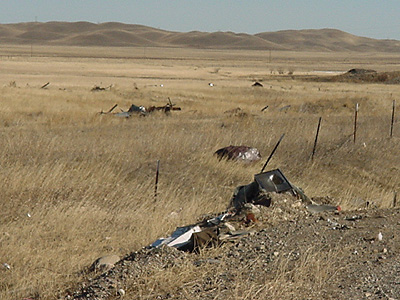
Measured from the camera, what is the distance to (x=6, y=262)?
20.8 feet

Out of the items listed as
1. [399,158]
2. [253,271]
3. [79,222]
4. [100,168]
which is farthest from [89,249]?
[399,158]

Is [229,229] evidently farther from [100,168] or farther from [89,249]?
[100,168]

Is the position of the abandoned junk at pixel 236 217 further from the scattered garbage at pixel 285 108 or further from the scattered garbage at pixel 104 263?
the scattered garbage at pixel 285 108

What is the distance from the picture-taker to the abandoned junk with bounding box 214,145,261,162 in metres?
12.5

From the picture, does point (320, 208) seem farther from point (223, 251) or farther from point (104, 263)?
point (104, 263)

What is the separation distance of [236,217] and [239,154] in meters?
5.07

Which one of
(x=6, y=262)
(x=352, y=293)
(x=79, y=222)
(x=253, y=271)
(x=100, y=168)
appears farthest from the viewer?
(x=100, y=168)

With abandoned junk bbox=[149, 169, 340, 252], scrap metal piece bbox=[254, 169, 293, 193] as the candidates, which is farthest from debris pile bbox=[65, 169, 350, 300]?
scrap metal piece bbox=[254, 169, 293, 193]

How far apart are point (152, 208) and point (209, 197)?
1.69 meters

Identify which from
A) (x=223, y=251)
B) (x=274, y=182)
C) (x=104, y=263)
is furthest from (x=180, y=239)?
(x=274, y=182)

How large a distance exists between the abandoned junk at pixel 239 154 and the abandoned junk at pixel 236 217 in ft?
9.59

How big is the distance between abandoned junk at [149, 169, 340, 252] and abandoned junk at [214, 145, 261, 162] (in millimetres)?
2924

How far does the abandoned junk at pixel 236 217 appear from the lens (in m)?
6.48

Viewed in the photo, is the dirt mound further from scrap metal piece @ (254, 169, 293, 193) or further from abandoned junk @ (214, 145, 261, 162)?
abandoned junk @ (214, 145, 261, 162)
